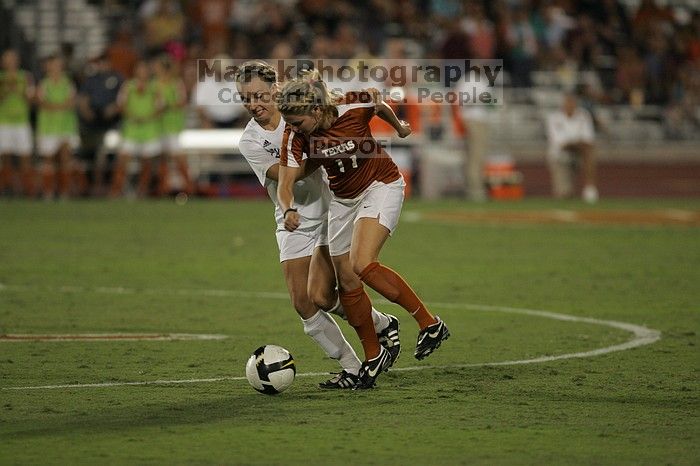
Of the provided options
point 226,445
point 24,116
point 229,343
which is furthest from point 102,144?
point 226,445

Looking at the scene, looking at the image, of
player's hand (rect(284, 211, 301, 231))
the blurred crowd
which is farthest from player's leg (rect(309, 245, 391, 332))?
the blurred crowd

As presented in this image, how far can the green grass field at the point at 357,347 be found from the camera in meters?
6.27

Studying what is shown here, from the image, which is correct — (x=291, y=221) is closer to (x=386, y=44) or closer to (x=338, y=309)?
(x=338, y=309)

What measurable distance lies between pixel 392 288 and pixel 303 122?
117 cm

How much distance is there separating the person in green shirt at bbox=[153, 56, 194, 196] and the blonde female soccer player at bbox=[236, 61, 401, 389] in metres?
15.1

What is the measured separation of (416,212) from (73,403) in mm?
14366

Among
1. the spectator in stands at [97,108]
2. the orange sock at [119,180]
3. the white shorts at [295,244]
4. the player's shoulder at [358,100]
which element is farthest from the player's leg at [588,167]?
the white shorts at [295,244]

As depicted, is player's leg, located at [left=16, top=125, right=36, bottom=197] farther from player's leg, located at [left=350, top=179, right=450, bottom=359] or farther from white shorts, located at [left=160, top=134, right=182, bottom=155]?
player's leg, located at [left=350, top=179, right=450, bottom=359]

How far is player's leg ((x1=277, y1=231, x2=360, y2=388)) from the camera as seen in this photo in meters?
7.80

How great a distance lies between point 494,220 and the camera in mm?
20000

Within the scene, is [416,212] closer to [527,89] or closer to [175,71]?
[175,71]

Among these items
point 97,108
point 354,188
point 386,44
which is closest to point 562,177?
point 386,44

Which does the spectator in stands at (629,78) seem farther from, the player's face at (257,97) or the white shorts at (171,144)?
the player's face at (257,97)

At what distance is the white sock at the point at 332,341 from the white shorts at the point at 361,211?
0.46 meters
